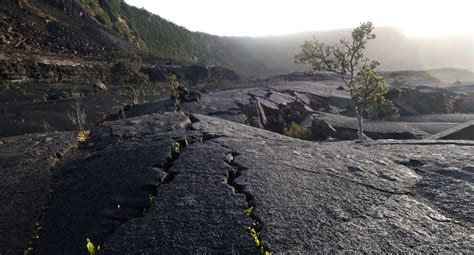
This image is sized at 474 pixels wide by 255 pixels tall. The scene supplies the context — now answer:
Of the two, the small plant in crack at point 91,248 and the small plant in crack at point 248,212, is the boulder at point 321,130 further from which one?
the small plant in crack at point 91,248

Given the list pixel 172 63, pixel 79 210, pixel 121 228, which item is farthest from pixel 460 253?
pixel 172 63

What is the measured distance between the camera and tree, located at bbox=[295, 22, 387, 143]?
14695 mm

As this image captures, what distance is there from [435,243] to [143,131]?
22.9 feet

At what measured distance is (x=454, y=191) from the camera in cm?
651

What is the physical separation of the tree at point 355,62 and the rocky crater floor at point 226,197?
6.47 m

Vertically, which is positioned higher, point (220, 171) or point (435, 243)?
point (220, 171)

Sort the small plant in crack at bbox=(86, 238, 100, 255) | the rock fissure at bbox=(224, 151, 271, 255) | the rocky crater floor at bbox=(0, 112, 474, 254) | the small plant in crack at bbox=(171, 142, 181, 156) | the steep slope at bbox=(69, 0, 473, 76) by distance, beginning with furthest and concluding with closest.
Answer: the steep slope at bbox=(69, 0, 473, 76) → the small plant in crack at bbox=(171, 142, 181, 156) → the rocky crater floor at bbox=(0, 112, 474, 254) → the rock fissure at bbox=(224, 151, 271, 255) → the small plant in crack at bbox=(86, 238, 100, 255)

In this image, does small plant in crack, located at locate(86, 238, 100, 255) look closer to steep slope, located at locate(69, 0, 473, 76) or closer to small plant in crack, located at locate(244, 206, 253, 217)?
small plant in crack, located at locate(244, 206, 253, 217)

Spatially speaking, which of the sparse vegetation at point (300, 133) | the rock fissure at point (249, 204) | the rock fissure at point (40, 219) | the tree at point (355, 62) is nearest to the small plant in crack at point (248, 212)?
the rock fissure at point (249, 204)

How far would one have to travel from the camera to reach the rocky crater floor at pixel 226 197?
15.7 ft

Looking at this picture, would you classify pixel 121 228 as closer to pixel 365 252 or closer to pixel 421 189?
pixel 365 252

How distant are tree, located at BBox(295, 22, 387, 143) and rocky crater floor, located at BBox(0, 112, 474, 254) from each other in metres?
6.47

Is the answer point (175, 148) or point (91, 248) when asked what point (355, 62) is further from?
point (91, 248)

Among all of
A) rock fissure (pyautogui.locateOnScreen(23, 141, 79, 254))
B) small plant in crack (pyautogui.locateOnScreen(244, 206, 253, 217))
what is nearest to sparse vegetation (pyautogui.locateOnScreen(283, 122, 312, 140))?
rock fissure (pyautogui.locateOnScreen(23, 141, 79, 254))
